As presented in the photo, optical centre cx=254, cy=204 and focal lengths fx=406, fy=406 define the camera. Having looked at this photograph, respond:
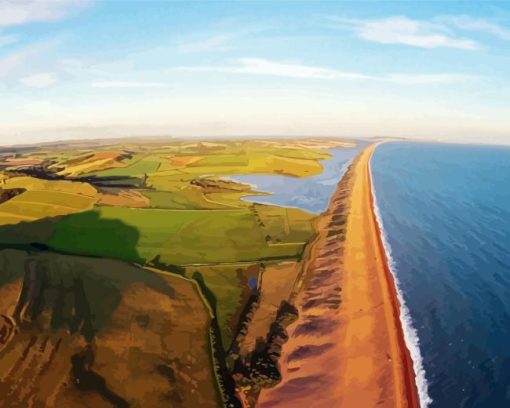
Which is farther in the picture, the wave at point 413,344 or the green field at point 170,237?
the green field at point 170,237

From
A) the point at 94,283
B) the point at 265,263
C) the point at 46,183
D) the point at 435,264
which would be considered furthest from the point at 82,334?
the point at 46,183

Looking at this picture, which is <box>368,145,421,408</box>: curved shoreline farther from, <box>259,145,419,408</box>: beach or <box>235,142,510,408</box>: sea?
→ <box>235,142,510,408</box>: sea

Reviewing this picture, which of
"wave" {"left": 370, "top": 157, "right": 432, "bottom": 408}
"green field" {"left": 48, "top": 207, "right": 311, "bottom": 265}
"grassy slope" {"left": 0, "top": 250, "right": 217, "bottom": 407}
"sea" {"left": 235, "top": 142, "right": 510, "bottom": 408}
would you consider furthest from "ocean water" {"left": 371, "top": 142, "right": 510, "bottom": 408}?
"grassy slope" {"left": 0, "top": 250, "right": 217, "bottom": 407}

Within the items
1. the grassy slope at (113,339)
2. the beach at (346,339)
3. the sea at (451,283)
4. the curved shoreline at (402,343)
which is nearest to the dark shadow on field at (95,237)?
the grassy slope at (113,339)

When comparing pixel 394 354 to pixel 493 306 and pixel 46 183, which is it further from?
pixel 46 183

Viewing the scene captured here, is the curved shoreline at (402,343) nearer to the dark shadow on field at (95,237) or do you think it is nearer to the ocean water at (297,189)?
the dark shadow on field at (95,237)

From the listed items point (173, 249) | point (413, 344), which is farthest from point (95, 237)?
point (413, 344)
